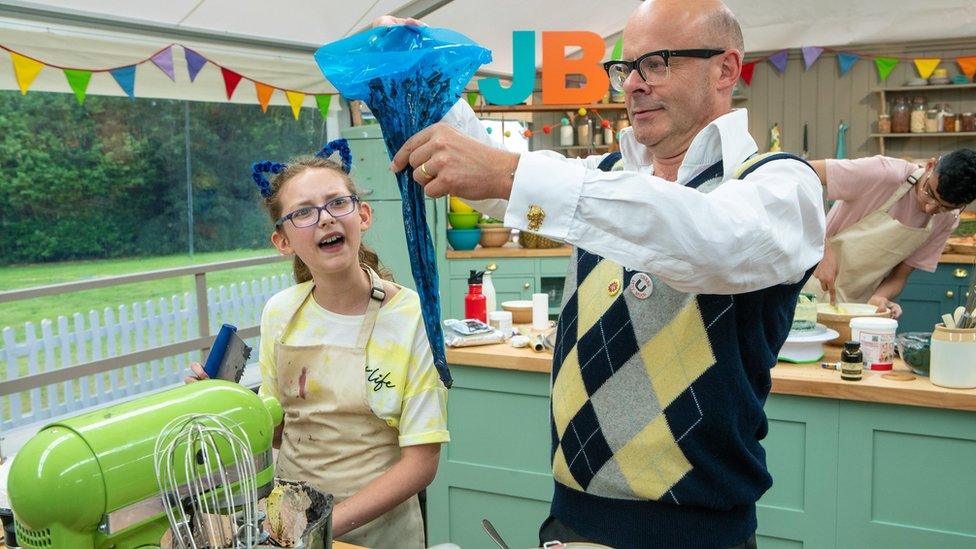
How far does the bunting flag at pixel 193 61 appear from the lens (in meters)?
4.32

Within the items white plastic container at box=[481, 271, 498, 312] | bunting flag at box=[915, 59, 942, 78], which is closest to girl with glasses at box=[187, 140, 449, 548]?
white plastic container at box=[481, 271, 498, 312]

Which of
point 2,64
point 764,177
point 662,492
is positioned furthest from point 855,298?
point 2,64

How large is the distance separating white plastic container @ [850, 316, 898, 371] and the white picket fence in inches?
165

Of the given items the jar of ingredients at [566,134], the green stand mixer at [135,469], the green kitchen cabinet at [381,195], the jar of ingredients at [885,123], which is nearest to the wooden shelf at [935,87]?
the jar of ingredients at [885,123]

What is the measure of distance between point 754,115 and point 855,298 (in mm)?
4316

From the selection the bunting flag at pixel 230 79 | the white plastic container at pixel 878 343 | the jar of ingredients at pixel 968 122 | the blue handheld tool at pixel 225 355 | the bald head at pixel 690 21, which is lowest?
the white plastic container at pixel 878 343

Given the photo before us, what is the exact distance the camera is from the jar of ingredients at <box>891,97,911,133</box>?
6363 mm

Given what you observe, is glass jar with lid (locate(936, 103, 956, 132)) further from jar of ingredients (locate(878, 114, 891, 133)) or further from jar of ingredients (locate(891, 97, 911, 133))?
jar of ingredients (locate(878, 114, 891, 133))

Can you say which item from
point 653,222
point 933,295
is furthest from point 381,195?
point 653,222

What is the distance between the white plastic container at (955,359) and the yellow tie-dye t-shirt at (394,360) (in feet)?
4.15

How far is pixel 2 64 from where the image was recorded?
3.62m

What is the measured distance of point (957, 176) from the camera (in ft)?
8.53

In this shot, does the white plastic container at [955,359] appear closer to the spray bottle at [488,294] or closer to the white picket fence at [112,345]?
the spray bottle at [488,294]

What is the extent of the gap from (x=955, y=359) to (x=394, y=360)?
1377 millimetres
